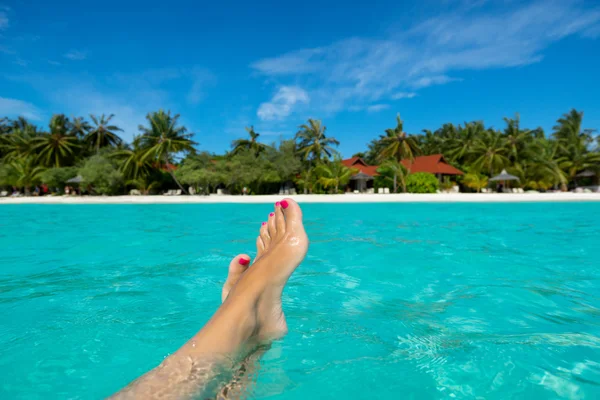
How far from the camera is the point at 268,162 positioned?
25.2 m

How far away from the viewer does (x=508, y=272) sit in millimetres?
3971

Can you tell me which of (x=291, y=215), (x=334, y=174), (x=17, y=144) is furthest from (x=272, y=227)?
(x=17, y=144)

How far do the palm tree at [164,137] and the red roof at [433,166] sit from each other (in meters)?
17.1

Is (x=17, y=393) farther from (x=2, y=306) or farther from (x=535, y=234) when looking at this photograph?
(x=535, y=234)

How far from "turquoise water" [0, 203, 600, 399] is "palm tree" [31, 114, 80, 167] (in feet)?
94.9

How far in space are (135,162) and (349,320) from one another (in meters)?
27.0

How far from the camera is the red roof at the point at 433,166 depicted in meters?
28.3

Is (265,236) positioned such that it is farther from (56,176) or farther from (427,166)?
(56,176)

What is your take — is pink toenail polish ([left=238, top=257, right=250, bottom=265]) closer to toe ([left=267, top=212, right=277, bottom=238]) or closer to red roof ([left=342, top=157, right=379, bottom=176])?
toe ([left=267, top=212, right=277, bottom=238])

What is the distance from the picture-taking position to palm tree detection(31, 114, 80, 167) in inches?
1153

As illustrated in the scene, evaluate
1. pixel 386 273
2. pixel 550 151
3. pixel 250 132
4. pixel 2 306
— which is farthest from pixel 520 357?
pixel 550 151

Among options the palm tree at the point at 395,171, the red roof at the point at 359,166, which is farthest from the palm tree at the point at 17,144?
the palm tree at the point at 395,171

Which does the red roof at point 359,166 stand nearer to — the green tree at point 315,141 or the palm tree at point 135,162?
the green tree at point 315,141

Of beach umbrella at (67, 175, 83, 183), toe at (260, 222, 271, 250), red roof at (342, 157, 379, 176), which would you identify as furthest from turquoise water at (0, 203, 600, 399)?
red roof at (342, 157, 379, 176)
